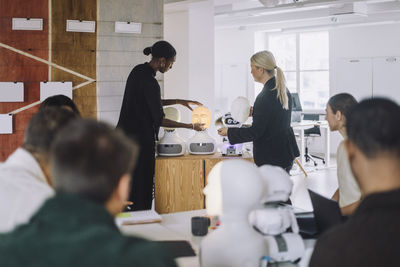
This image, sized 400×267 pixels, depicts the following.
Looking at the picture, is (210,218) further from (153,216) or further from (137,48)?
(137,48)

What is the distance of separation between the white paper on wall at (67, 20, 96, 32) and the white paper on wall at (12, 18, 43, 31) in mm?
247

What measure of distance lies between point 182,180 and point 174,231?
6.28 feet

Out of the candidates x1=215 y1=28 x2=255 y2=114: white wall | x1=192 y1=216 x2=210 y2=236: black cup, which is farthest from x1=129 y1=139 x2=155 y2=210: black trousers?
x1=215 y1=28 x2=255 y2=114: white wall

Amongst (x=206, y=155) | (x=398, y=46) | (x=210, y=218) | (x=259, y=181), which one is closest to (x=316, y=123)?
(x=398, y=46)

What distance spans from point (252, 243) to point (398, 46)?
987 cm

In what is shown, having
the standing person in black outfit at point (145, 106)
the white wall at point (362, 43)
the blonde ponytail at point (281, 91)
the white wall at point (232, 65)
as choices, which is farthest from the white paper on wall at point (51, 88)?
the white wall at point (362, 43)

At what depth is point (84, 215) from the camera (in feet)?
2.90

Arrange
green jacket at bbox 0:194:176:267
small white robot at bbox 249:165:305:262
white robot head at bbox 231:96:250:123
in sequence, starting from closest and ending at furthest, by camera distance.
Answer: green jacket at bbox 0:194:176:267, small white robot at bbox 249:165:305:262, white robot head at bbox 231:96:250:123

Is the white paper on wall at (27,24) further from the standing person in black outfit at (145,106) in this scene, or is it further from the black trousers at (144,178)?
the black trousers at (144,178)

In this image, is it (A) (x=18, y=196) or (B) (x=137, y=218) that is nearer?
(A) (x=18, y=196)

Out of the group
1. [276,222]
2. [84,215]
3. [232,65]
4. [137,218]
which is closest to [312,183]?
[232,65]

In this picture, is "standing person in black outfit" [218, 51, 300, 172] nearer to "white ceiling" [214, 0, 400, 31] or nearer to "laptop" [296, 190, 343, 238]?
"laptop" [296, 190, 343, 238]

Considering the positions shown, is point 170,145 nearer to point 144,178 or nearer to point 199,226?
point 144,178

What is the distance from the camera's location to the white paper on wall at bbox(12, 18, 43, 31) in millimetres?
4086
